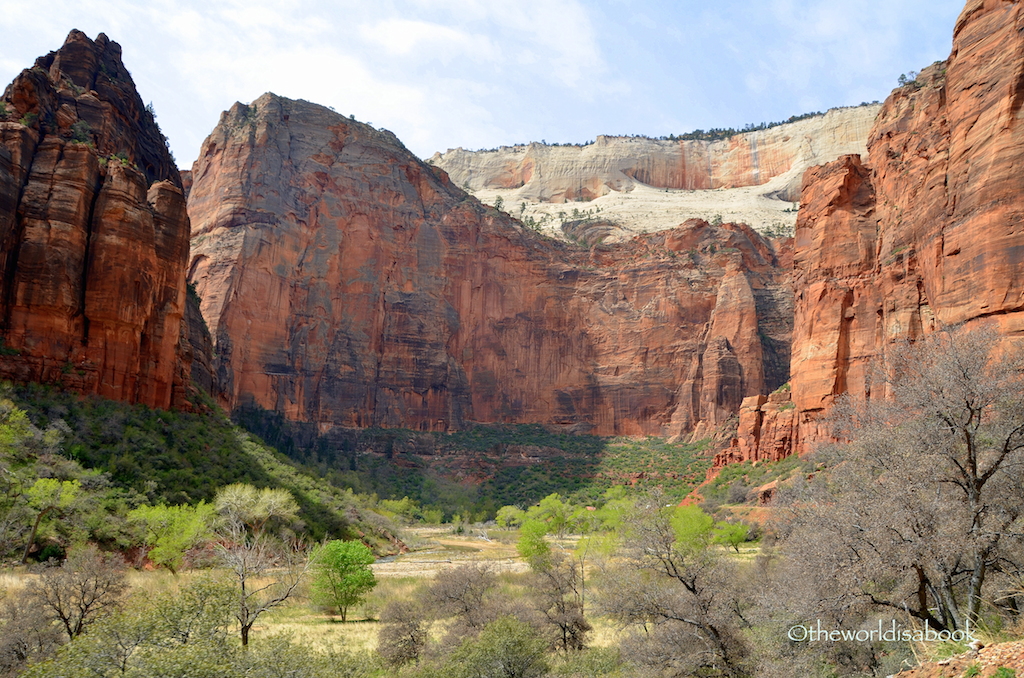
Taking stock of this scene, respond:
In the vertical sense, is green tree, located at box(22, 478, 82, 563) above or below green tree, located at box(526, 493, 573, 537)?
above

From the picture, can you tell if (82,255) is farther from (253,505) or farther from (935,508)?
(935,508)

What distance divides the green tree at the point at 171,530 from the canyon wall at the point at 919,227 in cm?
3078

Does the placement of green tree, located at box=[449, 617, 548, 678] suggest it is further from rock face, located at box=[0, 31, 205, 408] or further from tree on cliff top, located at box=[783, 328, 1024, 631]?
rock face, located at box=[0, 31, 205, 408]

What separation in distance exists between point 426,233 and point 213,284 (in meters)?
25.2

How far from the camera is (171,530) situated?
25.4 m

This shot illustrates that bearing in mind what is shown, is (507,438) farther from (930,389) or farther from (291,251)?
(930,389)

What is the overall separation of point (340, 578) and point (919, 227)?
33548 mm

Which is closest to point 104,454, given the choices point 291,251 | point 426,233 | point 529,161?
point 291,251

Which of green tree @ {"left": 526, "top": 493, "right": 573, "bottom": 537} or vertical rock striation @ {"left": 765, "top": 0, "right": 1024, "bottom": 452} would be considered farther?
green tree @ {"left": 526, "top": 493, "right": 573, "bottom": 537}

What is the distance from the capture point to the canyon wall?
2845cm

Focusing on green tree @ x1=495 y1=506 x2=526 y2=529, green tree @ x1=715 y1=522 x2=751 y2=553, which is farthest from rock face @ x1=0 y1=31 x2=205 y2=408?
green tree @ x1=715 y1=522 x2=751 y2=553

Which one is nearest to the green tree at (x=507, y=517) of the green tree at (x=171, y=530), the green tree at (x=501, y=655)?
the green tree at (x=171, y=530)

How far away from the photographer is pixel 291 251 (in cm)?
7075

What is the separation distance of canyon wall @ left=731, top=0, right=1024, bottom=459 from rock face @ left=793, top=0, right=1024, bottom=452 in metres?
0.07
